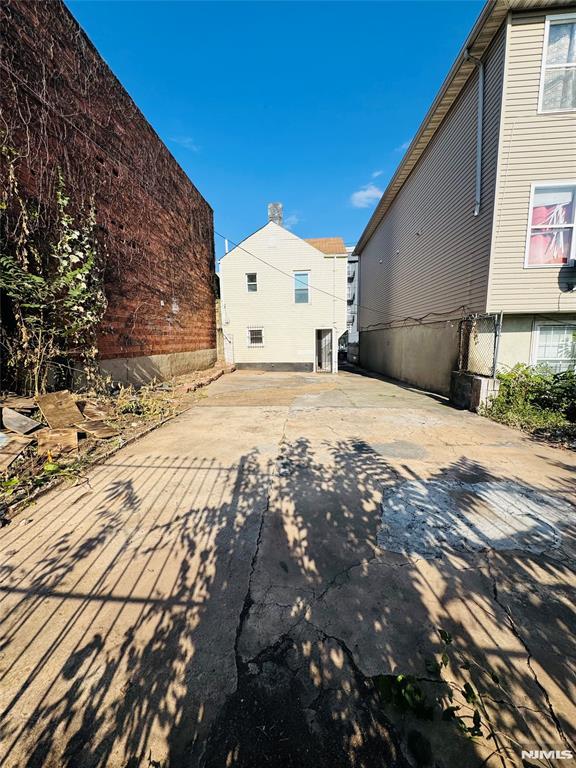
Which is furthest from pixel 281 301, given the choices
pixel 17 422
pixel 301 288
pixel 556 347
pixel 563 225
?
pixel 17 422

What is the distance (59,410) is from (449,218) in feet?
38.0

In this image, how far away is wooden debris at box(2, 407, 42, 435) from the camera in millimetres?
4395

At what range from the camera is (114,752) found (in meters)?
1.34

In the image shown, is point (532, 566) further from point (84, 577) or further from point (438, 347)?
point (438, 347)

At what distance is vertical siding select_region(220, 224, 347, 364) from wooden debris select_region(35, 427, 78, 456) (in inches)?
530

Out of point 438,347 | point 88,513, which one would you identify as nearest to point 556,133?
point 438,347

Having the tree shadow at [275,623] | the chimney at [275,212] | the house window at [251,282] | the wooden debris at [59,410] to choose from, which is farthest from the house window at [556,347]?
the chimney at [275,212]

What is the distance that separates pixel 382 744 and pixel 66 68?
1091 centimetres

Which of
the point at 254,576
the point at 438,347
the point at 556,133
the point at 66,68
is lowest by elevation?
the point at 254,576

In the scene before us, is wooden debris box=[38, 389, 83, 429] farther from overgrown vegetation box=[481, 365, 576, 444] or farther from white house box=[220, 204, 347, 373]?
white house box=[220, 204, 347, 373]

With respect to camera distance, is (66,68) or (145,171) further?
(145,171)

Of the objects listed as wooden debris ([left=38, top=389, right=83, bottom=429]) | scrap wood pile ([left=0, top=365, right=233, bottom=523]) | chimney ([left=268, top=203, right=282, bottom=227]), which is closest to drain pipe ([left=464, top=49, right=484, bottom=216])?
scrap wood pile ([left=0, top=365, right=233, bottom=523])

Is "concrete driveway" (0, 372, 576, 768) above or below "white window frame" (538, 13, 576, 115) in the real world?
below

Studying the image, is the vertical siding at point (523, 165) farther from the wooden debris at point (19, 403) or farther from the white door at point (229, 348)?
the white door at point (229, 348)
